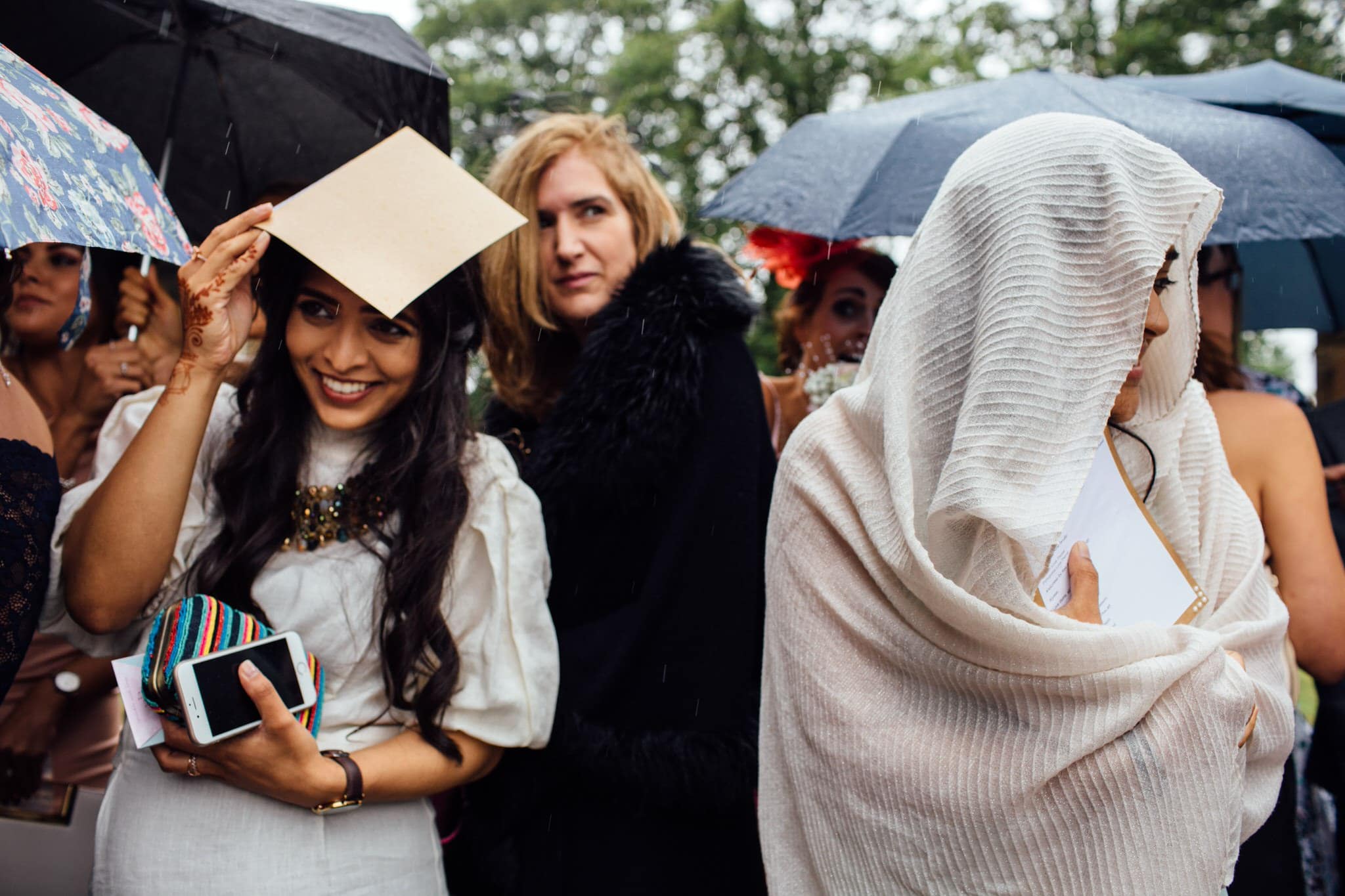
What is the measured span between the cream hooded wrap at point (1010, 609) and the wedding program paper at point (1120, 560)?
0.11 m

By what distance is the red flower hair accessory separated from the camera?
3.61 metres

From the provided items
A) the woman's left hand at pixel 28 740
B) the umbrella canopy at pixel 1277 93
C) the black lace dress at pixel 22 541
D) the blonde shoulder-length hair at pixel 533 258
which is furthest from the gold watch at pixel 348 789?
the umbrella canopy at pixel 1277 93

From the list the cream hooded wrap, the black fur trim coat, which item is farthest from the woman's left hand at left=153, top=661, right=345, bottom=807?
the cream hooded wrap

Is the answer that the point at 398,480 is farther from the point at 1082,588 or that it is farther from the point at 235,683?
the point at 1082,588

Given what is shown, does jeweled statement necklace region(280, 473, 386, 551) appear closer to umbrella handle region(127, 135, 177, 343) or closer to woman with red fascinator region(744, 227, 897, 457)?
umbrella handle region(127, 135, 177, 343)

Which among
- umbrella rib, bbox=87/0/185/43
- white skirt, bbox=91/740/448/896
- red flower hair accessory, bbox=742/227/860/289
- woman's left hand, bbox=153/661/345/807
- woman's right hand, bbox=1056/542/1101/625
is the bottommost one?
white skirt, bbox=91/740/448/896

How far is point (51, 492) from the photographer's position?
1739 millimetres

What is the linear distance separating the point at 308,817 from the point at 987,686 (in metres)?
1.25

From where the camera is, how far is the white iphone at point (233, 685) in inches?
66.2

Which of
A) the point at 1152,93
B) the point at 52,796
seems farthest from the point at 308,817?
the point at 1152,93

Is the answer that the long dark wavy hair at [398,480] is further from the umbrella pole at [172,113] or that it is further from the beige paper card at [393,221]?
the umbrella pole at [172,113]

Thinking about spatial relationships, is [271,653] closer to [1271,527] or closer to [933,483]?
[933,483]

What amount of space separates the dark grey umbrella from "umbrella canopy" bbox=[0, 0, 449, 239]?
2.28 metres

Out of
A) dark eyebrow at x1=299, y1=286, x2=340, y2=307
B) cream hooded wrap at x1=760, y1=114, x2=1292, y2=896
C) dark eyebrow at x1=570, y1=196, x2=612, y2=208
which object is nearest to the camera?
cream hooded wrap at x1=760, y1=114, x2=1292, y2=896
